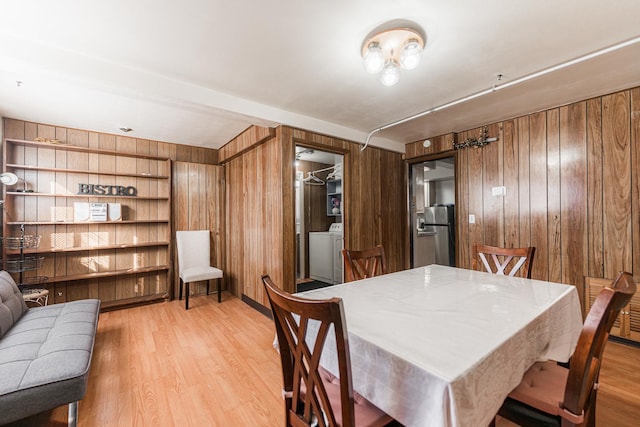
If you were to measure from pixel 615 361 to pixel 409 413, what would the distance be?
8.76 feet

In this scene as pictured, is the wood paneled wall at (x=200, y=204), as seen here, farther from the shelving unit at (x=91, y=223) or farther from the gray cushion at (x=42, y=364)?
the gray cushion at (x=42, y=364)

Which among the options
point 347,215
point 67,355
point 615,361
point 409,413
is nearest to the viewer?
point 409,413

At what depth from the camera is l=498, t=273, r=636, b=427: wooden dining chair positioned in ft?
2.86

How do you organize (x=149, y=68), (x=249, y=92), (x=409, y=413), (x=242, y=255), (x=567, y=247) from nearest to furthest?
(x=409, y=413) → (x=149, y=68) → (x=249, y=92) → (x=567, y=247) → (x=242, y=255)

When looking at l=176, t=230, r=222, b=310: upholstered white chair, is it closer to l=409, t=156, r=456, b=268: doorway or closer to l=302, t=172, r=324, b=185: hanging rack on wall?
l=302, t=172, r=324, b=185: hanging rack on wall

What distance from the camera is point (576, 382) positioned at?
918 mm

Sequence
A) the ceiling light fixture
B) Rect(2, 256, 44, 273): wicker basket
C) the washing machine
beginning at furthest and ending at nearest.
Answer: the washing machine < Rect(2, 256, 44, 273): wicker basket < the ceiling light fixture

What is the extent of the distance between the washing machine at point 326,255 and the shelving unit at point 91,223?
245 cm

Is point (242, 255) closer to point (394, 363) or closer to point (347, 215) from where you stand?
point (347, 215)

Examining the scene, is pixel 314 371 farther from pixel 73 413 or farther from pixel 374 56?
pixel 374 56

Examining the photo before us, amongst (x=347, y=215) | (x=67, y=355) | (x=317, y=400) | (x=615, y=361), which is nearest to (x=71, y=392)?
(x=67, y=355)

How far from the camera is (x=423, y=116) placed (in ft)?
10.1

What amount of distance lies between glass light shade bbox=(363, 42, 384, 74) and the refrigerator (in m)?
4.26

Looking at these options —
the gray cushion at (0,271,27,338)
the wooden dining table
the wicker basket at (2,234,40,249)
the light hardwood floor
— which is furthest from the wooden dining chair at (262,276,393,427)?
the wicker basket at (2,234,40,249)
